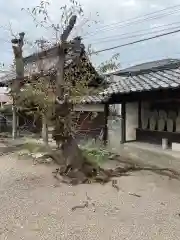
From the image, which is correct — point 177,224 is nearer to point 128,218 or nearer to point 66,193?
point 128,218

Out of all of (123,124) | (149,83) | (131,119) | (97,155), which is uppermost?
(149,83)

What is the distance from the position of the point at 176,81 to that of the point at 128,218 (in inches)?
267

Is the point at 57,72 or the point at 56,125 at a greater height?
the point at 57,72

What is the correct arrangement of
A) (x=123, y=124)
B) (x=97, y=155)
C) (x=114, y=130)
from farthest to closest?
(x=114, y=130)
(x=123, y=124)
(x=97, y=155)

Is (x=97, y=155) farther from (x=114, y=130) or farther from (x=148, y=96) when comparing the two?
(x=114, y=130)

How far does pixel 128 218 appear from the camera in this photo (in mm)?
5773

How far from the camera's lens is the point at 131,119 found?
15.3 metres

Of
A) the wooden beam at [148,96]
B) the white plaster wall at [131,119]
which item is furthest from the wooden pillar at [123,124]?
the white plaster wall at [131,119]

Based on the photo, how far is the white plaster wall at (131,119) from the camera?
600 inches

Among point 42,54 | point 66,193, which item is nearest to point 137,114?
point 42,54

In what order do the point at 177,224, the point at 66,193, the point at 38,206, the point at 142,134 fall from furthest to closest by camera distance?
the point at 142,134, the point at 66,193, the point at 38,206, the point at 177,224

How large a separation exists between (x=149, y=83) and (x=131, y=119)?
9.88 feet

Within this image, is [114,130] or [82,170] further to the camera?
[114,130]

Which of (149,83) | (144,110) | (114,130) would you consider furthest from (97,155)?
(114,130)
